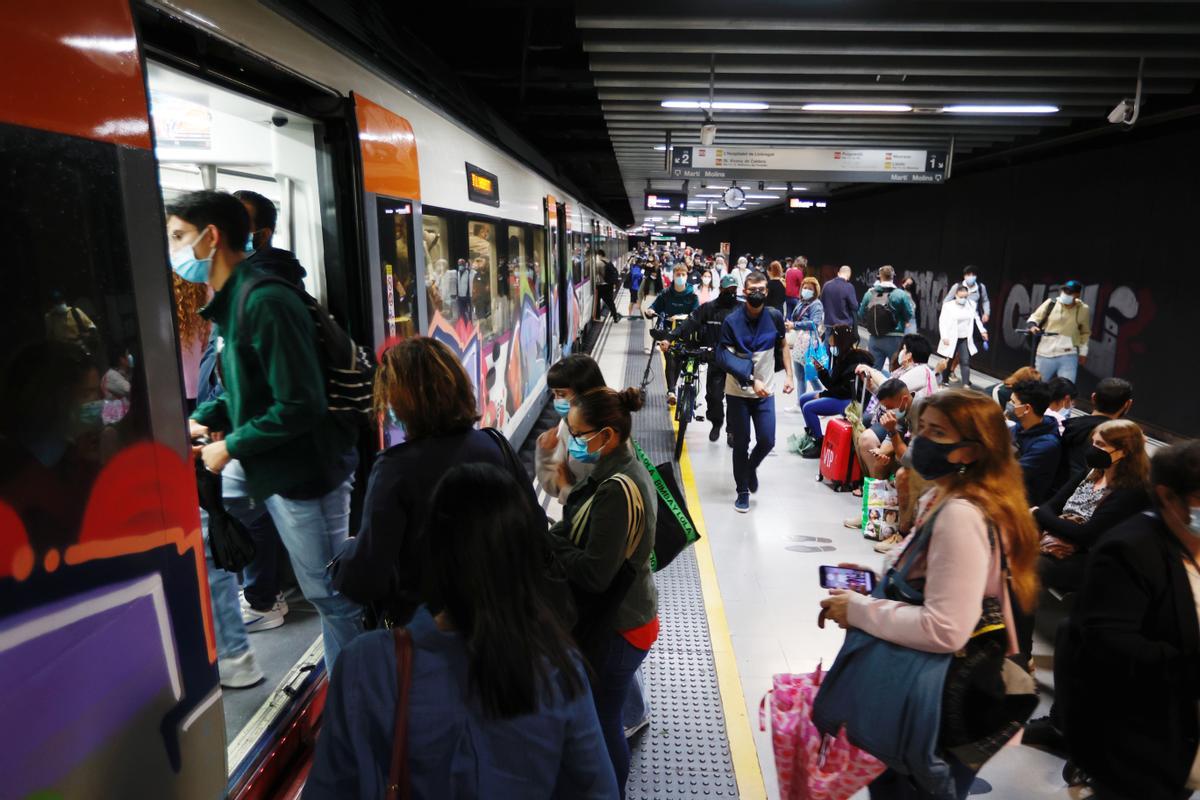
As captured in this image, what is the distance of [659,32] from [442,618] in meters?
5.57

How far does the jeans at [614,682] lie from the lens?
230 cm

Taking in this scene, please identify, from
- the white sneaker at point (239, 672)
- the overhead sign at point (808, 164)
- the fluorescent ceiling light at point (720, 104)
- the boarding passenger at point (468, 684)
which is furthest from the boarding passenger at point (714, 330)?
the boarding passenger at point (468, 684)

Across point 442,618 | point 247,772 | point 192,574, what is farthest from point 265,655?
point 442,618

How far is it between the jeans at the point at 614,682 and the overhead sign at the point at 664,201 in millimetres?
13912

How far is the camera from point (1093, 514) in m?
3.03

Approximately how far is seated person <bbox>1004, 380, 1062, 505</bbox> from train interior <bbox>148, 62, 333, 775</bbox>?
11.1ft

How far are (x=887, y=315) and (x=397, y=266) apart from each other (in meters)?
6.53

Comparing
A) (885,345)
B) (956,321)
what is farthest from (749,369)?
(956,321)

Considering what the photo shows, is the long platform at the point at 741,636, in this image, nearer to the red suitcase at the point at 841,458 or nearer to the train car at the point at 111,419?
the red suitcase at the point at 841,458

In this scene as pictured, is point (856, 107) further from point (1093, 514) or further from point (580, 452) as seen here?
point (580, 452)

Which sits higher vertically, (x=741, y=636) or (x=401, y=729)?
(x=401, y=729)

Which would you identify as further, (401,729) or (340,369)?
(340,369)

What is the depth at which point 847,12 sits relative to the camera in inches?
204

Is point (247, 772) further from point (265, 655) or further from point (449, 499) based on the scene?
point (449, 499)
